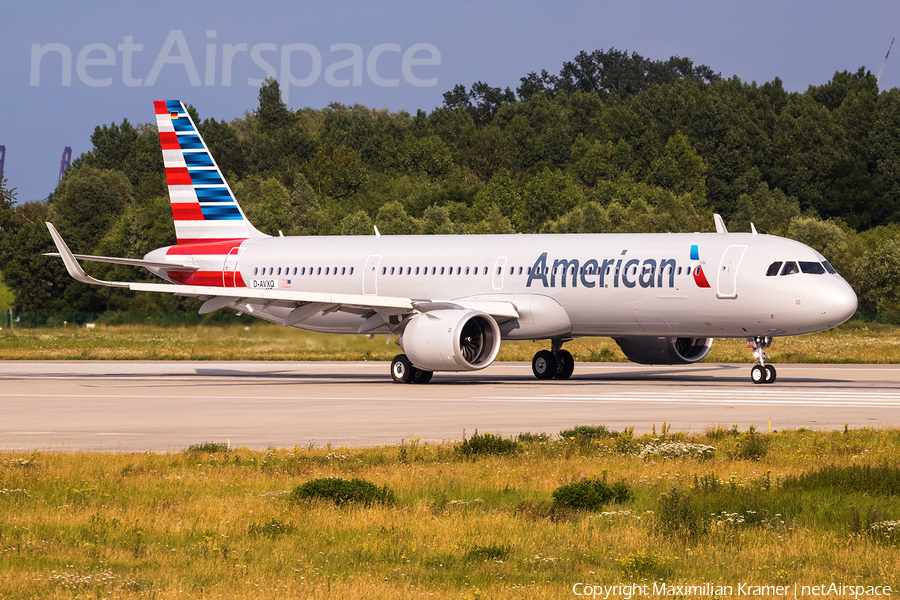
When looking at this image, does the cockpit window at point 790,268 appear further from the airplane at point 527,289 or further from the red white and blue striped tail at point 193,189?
the red white and blue striped tail at point 193,189

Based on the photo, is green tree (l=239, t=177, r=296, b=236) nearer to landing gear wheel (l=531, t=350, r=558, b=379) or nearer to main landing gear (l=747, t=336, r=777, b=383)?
landing gear wheel (l=531, t=350, r=558, b=379)

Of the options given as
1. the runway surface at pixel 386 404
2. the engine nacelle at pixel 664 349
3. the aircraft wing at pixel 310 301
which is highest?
the aircraft wing at pixel 310 301

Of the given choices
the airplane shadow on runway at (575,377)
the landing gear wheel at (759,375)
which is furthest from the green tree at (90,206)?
the landing gear wheel at (759,375)

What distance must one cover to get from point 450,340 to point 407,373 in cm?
344

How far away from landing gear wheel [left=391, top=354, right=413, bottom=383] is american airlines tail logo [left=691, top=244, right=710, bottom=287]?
869 centimetres

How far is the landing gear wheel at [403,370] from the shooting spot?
3438 centimetres

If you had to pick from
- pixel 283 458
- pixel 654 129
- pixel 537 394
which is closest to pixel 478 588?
pixel 283 458

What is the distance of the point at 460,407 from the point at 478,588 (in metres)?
16.8

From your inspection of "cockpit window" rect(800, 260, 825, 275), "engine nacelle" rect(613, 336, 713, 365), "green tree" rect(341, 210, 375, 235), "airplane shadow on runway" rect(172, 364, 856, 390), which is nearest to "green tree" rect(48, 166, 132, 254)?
"green tree" rect(341, 210, 375, 235)

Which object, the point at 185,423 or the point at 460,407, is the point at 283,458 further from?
the point at 460,407

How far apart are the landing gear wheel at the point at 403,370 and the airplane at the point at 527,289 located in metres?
0.04

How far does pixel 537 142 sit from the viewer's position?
130750 mm

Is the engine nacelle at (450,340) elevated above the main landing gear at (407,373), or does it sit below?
above

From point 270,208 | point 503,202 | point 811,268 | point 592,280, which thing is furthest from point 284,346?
point 503,202
